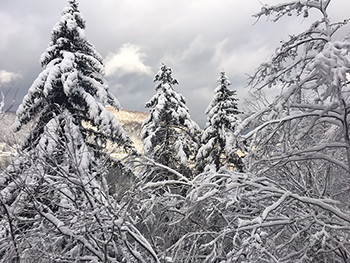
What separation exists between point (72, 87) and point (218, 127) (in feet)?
31.7

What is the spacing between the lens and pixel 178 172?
6.80 metres

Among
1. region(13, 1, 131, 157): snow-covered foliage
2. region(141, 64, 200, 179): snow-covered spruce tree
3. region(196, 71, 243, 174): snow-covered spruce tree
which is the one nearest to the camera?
region(13, 1, 131, 157): snow-covered foliage

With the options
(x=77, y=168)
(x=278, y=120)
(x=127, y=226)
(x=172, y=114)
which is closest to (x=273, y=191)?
(x=278, y=120)

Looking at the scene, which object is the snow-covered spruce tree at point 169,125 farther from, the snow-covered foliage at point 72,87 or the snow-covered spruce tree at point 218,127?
the snow-covered foliage at point 72,87

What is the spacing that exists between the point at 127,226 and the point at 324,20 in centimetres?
480

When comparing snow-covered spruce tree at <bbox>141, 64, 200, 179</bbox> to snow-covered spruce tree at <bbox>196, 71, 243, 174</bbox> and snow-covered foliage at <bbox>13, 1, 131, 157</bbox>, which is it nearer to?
snow-covered spruce tree at <bbox>196, 71, 243, 174</bbox>

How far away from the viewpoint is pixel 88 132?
11.8 m

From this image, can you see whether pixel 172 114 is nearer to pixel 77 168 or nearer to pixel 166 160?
pixel 166 160

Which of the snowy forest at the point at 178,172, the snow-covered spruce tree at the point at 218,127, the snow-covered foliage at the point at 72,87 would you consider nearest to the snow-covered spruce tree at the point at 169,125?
the snowy forest at the point at 178,172

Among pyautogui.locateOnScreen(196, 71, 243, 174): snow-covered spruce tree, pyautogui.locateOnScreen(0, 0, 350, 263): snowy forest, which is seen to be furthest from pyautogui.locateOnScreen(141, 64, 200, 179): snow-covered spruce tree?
pyautogui.locateOnScreen(196, 71, 243, 174): snow-covered spruce tree

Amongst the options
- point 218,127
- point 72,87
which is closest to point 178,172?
point 72,87

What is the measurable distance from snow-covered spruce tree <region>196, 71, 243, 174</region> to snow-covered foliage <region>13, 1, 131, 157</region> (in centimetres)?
672

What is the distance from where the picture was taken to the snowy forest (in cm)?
372

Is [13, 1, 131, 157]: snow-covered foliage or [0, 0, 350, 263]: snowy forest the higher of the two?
[13, 1, 131, 157]: snow-covered foliage
